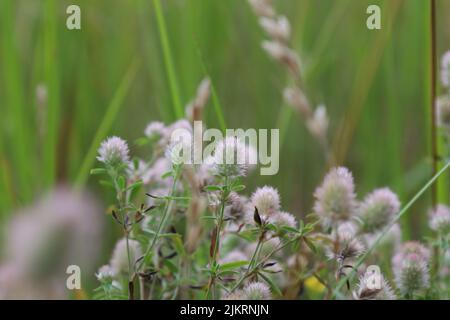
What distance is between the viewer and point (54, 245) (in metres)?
0.73

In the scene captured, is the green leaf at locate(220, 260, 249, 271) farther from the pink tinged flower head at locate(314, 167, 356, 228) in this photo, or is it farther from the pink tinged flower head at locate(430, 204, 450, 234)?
the pink tinged flower head at locate(430, 204, 450, 234)

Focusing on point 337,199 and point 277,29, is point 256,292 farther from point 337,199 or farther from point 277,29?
point 277,29

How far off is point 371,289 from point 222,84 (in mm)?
1162

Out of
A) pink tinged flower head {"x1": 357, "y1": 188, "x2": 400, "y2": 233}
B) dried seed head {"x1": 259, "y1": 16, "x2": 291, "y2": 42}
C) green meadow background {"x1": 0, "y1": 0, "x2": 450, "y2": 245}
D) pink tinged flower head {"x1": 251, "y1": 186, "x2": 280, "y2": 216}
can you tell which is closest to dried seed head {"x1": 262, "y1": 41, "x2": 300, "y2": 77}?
dried seed head {"x1": 259, "y1": 16, "x2": 291, "y2": 42}

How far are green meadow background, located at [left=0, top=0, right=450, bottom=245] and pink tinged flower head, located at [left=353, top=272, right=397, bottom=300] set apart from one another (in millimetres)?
607

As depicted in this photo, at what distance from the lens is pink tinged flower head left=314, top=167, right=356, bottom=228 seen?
79 centimetres

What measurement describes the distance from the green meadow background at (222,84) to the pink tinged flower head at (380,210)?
0.51 meters

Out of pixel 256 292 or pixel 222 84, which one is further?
pixel 222 84

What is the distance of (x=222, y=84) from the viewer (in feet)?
6.24

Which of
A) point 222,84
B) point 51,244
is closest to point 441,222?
point 51,244

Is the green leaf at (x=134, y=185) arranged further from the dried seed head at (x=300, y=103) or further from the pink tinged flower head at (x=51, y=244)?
the dried seed head at (x=300, y=103)

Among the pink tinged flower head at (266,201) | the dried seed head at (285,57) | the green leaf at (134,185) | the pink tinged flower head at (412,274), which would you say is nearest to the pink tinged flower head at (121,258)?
the green leaf at (134,185)

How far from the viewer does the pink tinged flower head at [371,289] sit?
0.81 metres
